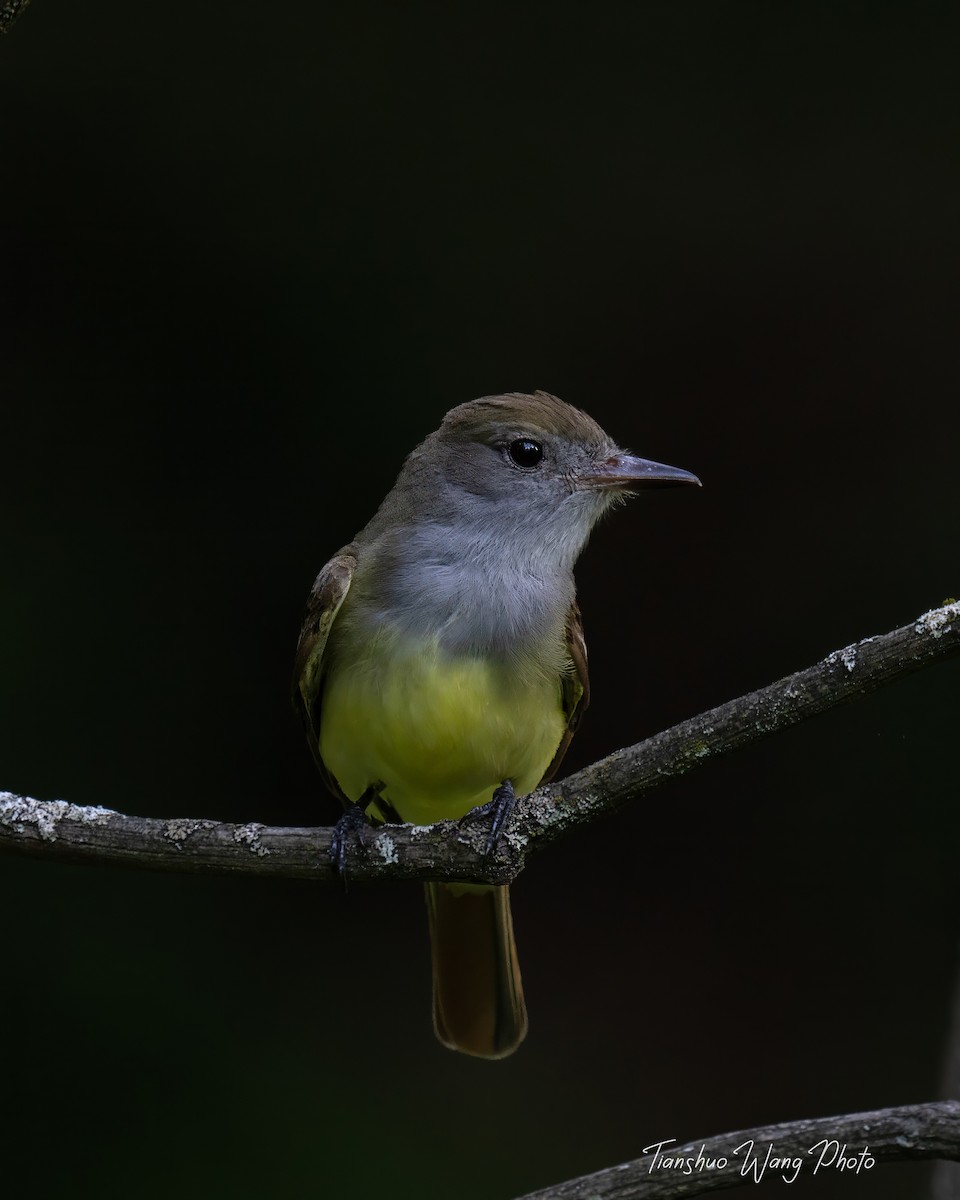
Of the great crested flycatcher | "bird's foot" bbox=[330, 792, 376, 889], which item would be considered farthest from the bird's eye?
"bird's foot" bbox=[330, 792, 376, 889]

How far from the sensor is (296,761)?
14.2 feet

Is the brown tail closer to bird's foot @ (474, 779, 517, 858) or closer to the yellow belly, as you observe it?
the yellow belly

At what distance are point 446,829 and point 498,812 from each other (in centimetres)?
12

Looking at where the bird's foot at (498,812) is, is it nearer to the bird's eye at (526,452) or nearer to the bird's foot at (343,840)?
the bird's foot at (343,840)

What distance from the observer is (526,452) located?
3.40 m

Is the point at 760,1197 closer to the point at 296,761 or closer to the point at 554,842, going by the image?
the point at 296,761

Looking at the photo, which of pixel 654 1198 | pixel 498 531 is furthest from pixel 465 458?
pixel 654 1198

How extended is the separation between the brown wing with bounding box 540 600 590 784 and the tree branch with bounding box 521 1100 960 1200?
4.65ft

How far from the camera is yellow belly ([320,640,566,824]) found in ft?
9.90

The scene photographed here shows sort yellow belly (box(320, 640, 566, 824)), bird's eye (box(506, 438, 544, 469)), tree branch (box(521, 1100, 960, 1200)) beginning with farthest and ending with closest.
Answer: bird's eye (box(506, 438, 544, 469)), yellow belly (box(320, 640, 566, 824)), tree branch (box(521, 1100, 960, 1200))

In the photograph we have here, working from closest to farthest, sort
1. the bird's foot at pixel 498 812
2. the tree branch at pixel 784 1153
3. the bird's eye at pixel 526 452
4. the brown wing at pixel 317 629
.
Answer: the tree branch at pixel 784 1153 < the bird's foot at pixel 498 812 < the brown wing at pixel 317 629 < the bird's eye at pixel 526 452
